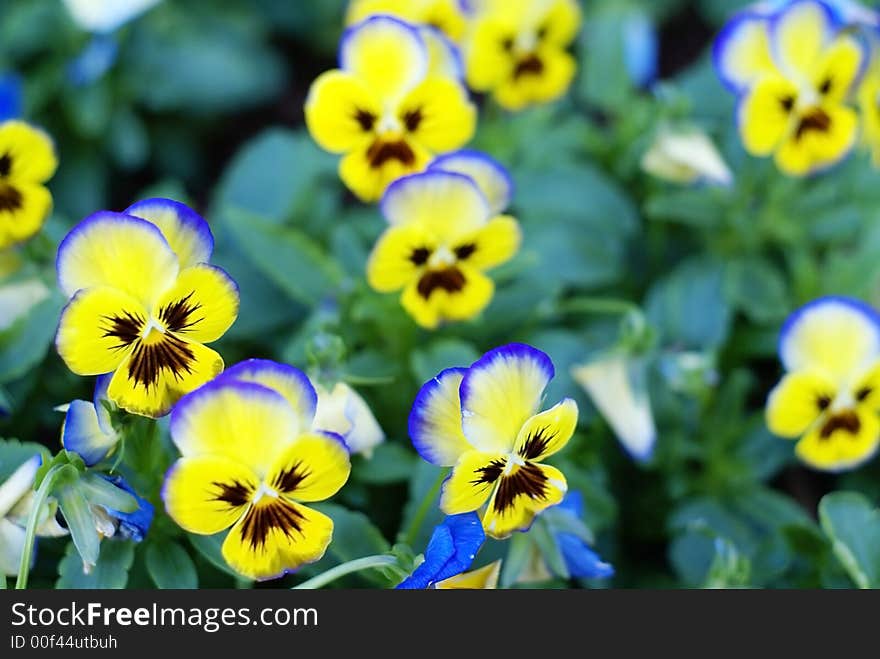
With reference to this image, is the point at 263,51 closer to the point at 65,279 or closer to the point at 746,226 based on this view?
the point at 746,226

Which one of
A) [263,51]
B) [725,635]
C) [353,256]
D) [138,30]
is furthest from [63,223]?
[725,635]

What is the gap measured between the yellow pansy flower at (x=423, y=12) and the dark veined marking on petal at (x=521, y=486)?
0.64m

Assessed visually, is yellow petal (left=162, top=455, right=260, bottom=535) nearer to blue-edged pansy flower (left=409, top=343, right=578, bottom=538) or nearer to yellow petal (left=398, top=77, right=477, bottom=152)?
blue-edged pansy flower (left=409, top=343, right=578, bottom=538)

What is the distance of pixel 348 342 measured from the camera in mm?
1536

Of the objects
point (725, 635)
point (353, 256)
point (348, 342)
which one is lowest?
point (725, 635)

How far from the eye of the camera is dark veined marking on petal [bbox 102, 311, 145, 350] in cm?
99

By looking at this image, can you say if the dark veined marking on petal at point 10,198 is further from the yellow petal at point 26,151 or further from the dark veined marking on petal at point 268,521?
the dark veined marking on petal at point 268,521

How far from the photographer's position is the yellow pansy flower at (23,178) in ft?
4.01

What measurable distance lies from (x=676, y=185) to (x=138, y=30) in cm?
112

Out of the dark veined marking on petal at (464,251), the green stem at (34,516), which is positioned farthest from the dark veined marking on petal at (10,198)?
the dark veined marking on petal at (464,251)

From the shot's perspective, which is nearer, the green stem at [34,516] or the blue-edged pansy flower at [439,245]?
the green stem at [34,516]

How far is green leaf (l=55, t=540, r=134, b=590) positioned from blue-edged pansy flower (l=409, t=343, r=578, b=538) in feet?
1.21

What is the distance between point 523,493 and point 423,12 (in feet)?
2.46

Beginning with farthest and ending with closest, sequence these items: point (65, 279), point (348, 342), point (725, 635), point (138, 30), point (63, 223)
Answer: point (138, 30), point (63, 223), point (348, 342), point (725, 635), point (65, 279)
